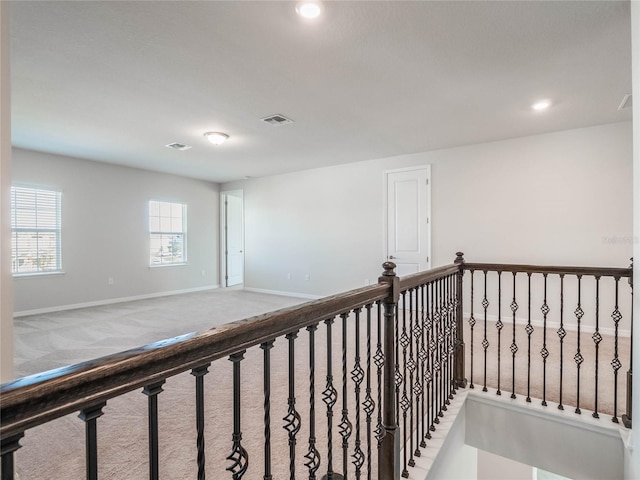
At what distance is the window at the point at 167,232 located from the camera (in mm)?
6562

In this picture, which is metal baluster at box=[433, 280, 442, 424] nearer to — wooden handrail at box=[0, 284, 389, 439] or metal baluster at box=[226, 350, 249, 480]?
wooden handrail at box=[0, 284, 389, 439]

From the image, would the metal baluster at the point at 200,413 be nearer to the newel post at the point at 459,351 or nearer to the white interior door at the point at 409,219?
the newel post at the point at 459,351

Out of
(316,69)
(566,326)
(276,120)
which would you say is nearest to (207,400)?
(316,69)

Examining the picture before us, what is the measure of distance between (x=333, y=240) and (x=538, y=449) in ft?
14.0

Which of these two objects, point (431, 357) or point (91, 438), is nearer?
point (91, 438)

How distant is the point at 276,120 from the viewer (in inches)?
145

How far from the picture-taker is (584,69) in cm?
256

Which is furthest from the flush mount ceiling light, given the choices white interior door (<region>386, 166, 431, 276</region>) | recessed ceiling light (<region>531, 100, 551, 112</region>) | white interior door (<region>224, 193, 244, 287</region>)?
white interior door (<region>224, 193, 244, 287</region>)

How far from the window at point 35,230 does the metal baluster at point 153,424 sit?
19.0 feet

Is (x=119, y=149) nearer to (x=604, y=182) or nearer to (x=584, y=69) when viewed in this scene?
(x=584, y=69)

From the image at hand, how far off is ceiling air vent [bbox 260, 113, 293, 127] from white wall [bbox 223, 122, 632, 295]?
2.26 metres

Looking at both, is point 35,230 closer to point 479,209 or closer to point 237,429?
point 237,429

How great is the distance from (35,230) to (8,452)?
6.02 m

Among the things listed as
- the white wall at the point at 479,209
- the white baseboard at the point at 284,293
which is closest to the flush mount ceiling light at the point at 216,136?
the white wall at the point at 479,209
